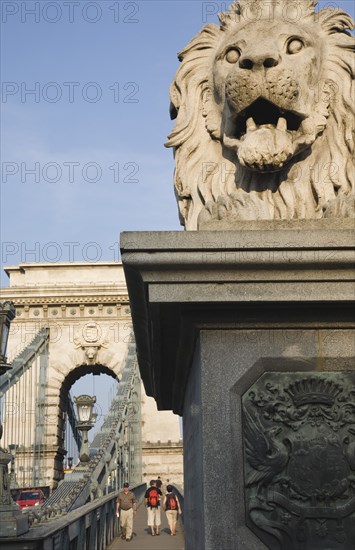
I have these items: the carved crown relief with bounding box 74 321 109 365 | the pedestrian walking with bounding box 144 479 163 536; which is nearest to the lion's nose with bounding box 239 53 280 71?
the pedestrian walking with bounding box 144 479 163 536

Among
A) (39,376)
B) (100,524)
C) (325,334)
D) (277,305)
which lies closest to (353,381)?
(325,334)

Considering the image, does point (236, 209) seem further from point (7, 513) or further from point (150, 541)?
point (150, 541)

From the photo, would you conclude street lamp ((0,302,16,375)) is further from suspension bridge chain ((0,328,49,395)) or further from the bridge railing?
suspension bridge chain ((0,328,49,395))

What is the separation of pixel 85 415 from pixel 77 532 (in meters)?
6.63

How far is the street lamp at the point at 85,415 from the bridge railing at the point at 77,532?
109 cm

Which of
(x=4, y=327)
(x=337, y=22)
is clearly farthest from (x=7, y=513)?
(x=337, y=22)

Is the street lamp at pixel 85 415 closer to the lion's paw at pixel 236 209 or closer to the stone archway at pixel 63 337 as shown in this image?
the lion's paw at pixel 236 209

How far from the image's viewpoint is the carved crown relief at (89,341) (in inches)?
1431

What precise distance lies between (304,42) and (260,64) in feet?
0.87

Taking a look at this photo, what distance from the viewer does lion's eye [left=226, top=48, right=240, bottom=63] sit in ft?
10.0

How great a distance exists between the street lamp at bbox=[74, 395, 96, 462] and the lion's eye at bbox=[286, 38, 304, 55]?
42.2 feet

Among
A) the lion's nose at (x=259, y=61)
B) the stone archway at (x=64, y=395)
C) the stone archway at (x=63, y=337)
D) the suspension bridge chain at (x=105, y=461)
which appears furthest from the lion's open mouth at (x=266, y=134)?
the stone archway at (x=64, y=395)

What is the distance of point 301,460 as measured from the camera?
7.93 ft

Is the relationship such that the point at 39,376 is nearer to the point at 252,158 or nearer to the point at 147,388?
the point at 147,388
